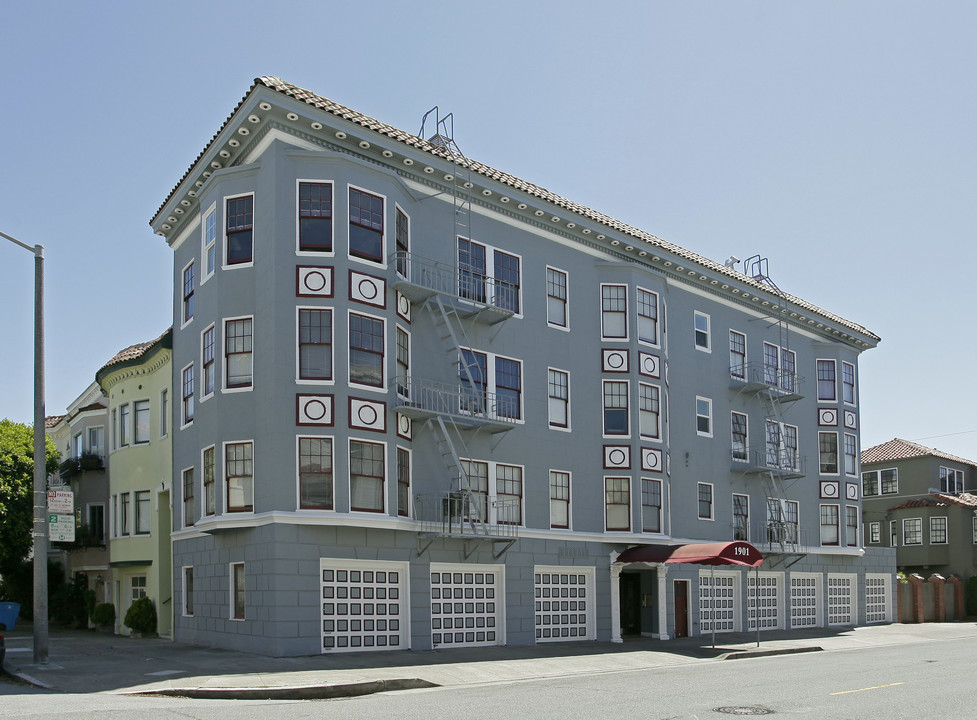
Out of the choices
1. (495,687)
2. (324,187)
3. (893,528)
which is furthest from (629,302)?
(893,528)

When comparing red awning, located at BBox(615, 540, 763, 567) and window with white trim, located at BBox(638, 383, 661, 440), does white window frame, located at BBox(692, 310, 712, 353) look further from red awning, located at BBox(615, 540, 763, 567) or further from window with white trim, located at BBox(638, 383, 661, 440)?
red awning, located at BBox(615, 540, 763, 567)

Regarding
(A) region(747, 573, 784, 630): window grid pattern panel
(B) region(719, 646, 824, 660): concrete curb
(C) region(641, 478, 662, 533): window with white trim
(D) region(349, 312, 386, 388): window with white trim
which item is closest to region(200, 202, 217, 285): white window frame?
(D) region(349, 312, 386, 388): window with white trim

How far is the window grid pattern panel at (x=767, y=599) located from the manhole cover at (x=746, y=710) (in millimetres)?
22076

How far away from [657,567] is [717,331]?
9.65m

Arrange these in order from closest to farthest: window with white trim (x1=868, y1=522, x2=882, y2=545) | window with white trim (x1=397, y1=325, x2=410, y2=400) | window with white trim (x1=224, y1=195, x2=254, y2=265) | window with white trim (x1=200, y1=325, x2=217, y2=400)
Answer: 1. window with white trim (x1=224, y1=195, x2=254, y2=265)
2. window with white trim (x1=200, y1=325, x2=217, y2=400)
3. window with white trim (x1=397, y1=325, x2=410, y2=400)
4. window with white trim (x1=868, y1=522, x2=882, y2=545)

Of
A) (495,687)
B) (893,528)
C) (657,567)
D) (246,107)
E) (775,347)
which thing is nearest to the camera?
(495,687)

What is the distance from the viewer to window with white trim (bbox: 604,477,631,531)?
98.2ft

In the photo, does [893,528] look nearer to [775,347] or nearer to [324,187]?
[775,347]

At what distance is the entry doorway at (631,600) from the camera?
3155cm

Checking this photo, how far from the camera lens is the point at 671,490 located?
32.2 m

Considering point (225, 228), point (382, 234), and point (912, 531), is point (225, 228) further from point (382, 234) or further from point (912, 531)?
point (912, 531)

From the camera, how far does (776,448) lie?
37500 mm

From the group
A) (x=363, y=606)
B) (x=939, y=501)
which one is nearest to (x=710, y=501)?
(x=363, y=606)

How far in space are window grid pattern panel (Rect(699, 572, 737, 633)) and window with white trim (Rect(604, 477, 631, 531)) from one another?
5008 millimetres
